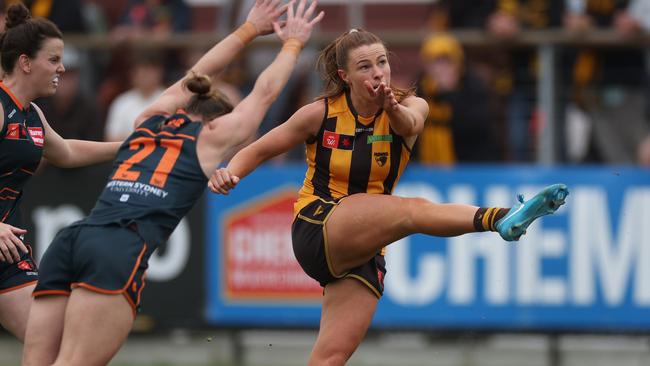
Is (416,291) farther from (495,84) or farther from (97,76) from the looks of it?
(97,76)

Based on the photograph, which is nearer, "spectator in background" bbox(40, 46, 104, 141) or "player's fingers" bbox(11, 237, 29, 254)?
"player's fingers" bbox(11, 237, 29, 254)

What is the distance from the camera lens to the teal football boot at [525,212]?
7199mm

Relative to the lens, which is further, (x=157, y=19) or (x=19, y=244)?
(x=157, y=19)

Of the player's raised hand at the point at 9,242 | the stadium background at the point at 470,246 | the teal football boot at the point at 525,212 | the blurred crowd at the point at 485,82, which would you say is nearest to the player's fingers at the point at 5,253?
the player's raised hand at the point at 9,242

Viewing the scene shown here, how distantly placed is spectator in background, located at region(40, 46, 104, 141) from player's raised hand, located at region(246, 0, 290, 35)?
4.17m

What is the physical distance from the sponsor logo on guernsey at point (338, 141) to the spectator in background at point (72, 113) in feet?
16.3

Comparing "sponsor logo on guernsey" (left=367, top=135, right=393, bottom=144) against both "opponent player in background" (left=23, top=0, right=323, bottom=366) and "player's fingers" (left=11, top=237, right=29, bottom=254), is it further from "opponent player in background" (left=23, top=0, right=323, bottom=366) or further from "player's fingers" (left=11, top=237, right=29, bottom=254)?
"player's fingers" (left=11, top=237, right=29, bottom=254)

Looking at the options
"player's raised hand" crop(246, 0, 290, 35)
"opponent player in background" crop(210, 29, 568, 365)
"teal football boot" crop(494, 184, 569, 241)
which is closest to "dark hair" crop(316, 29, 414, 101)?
"opponent player in background" crop(210, 29, 568, 365)

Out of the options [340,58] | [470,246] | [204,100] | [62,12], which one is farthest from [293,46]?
[62,12]

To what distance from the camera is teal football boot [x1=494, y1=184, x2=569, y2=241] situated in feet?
23.6

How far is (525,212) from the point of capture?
7.23 m

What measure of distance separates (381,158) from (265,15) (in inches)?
54.0

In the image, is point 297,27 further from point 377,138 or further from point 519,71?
point 519,71

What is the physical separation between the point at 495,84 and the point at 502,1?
777 mm
